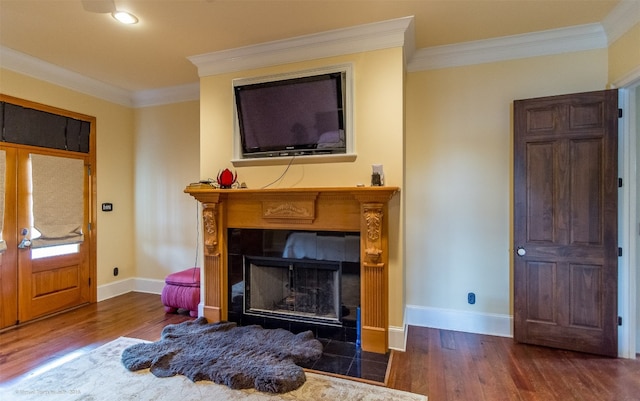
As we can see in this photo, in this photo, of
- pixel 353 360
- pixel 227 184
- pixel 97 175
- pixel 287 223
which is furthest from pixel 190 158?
pixel 353 360

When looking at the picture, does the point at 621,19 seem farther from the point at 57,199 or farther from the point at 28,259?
the point at 28,259

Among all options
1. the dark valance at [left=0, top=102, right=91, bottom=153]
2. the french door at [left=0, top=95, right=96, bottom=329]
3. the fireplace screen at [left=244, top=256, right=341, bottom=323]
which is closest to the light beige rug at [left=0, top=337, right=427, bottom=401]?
the fireplace screen at [left=244, top=256, right=341, bottom=323]

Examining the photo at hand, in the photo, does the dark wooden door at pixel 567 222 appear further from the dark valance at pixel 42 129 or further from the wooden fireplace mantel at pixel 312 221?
the dark valance at pixel 42 129

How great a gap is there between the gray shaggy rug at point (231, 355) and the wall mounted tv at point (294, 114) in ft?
5.52

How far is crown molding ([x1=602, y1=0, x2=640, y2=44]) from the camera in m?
2.39

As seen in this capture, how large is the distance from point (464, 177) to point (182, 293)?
10.8ft

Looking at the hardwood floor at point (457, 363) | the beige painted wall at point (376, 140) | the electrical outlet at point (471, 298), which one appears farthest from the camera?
the electrical outlet at point (471, 298)

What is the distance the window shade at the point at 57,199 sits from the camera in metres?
3.54

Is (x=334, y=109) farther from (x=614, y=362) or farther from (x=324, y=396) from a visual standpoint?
(x=614, y=362)

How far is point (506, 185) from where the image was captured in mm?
3068

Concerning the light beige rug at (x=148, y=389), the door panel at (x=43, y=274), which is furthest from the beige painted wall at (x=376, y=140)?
the door panel at (x=43, y=274)

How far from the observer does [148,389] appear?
219 cm

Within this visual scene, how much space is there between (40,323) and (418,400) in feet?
12.8

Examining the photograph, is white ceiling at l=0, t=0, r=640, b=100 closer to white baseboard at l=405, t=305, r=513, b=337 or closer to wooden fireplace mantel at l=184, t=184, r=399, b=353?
wooden fireplace mantel at l=184, t=184, r=399, b=353
